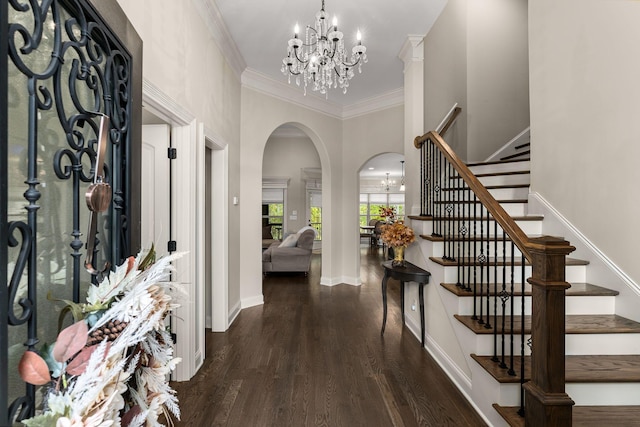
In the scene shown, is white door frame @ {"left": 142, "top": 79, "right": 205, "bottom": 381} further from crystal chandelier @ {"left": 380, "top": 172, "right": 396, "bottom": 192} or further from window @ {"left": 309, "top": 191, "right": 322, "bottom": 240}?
crystal chandelier @ {"left": 380, "top": 172, "right": 396, "bottom": 192}

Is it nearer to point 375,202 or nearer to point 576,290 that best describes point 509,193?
point 576,290

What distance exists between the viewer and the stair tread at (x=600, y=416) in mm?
1498

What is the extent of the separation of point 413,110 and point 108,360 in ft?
12.6

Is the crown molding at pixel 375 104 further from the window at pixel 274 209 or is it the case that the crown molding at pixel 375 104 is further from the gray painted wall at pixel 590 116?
the window at pixel 274 209

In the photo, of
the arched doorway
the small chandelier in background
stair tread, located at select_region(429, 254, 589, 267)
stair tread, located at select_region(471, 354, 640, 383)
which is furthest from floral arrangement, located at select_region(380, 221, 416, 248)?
the small chandelier in background

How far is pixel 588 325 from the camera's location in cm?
186

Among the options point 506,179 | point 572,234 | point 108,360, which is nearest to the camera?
point 108,360

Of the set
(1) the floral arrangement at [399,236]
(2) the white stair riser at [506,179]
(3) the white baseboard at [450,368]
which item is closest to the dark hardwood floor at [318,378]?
(3) the white baseboard at [450,368]

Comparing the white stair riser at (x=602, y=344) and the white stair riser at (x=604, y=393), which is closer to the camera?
the white stair riser at (x=604, y=393)

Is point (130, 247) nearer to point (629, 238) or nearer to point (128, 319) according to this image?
point (128, 319)

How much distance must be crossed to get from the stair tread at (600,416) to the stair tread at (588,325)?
38 cm

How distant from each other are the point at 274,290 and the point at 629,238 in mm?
4424

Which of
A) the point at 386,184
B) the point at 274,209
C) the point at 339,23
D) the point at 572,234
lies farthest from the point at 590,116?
the point at 386,184

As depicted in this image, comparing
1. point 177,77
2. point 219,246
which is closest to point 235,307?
point 219,246
